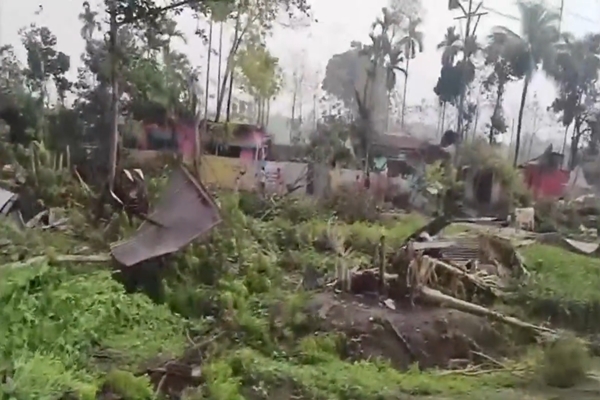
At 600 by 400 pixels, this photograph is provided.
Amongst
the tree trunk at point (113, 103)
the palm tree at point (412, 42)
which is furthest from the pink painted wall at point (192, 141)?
the palm tree at point (412, 42)

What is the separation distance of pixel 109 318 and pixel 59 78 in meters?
0.48

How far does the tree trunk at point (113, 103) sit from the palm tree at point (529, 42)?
33.1 inches

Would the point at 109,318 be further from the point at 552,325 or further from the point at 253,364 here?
the point at 552,325

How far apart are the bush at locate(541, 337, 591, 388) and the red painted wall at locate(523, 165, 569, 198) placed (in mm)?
339

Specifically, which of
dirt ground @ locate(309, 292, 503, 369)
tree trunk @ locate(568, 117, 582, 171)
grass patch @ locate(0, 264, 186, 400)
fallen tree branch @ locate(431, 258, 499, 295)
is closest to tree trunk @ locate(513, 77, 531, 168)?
tree trunk @ locate(568, 117, 582, 171)

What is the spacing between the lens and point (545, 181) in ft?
5.75

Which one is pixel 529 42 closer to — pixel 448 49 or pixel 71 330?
pixel 448 49

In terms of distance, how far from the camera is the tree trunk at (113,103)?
1473 mm

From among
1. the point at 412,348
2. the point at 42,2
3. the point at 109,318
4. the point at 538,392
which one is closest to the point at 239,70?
the point at 42,2

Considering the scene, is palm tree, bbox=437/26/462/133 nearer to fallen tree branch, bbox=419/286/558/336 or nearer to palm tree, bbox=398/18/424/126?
palm tree, bbox=398/18/424/126

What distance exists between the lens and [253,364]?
4.88 ft

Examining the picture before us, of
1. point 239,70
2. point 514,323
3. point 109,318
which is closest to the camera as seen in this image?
point 109,318

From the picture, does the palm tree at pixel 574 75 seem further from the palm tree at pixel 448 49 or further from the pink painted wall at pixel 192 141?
the pink painted wall at pixel 192 141

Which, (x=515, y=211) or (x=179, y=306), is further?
(x=515, y=211)
